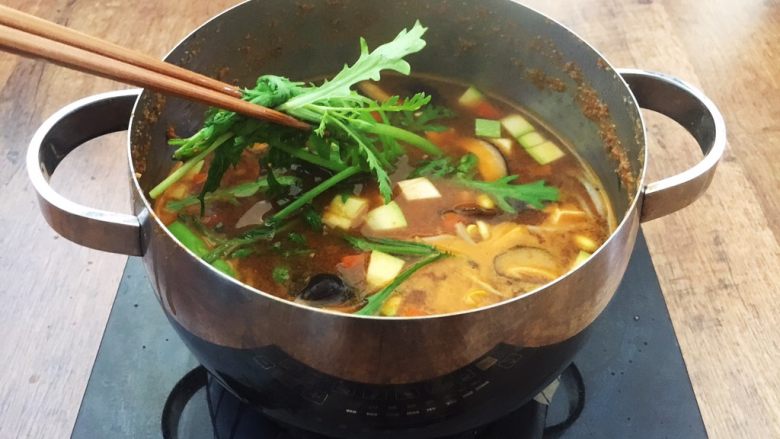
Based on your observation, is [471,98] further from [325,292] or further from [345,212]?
[325,292]

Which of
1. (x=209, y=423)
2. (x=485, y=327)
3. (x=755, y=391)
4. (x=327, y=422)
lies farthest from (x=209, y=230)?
(x=755, y=391)

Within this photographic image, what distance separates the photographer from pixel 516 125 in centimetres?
123

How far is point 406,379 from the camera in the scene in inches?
26.7

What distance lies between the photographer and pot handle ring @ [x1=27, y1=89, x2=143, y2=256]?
0.73 m

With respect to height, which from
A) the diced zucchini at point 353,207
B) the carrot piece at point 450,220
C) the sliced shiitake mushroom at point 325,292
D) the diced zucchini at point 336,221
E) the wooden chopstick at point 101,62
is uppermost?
the wooden chopstick at point 101,62

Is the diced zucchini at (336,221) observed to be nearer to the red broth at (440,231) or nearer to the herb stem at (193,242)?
the red broth at (440,231)

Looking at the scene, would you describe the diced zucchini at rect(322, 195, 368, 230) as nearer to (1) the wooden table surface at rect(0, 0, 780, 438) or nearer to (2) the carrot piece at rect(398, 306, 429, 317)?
(2) the carrot piece at rect(398, 306, 429, 317)

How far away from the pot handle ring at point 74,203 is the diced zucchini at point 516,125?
0.59m

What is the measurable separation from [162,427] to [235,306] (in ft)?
1.13

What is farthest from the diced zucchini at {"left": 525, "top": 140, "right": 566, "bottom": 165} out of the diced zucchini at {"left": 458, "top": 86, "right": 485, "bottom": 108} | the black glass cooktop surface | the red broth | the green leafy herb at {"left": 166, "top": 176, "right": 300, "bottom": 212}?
the green leafy herb at {"left": 166, "top": 176, "right": 300, "bottom": 212}

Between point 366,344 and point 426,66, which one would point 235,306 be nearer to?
point 366,344

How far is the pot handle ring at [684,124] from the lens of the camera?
0.79m

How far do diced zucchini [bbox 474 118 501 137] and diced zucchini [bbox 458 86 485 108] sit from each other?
5 cm

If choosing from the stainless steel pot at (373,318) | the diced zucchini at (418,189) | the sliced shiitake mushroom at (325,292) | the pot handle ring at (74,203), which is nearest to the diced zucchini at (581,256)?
the stainless steel pot at (373,318)
